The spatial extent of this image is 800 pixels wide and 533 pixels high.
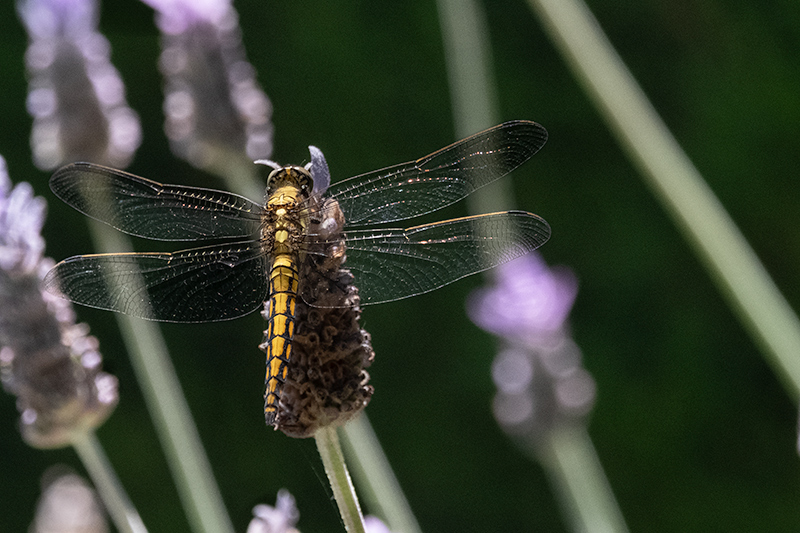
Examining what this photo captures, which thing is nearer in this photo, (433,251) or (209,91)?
(433,251)

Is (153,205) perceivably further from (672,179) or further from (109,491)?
(672,179)

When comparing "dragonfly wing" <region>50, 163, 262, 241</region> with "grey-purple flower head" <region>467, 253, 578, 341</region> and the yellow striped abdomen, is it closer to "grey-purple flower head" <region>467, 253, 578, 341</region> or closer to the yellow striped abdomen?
the yellow striped abdomen

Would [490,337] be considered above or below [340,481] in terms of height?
above

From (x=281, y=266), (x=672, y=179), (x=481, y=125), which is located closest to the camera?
(x=281, y=266)

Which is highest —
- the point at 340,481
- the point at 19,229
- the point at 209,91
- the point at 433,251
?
the point at 209,91

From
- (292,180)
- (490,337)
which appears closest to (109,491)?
(292,180)

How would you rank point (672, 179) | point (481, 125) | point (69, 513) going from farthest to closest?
1. point (481, 125)
2. point (672, 179)
3. point (69, 513)
